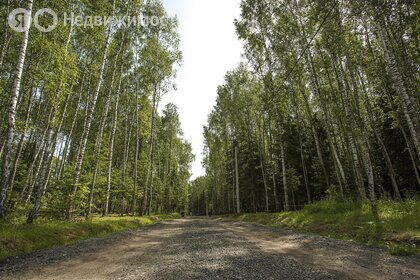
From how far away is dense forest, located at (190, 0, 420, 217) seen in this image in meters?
12.1

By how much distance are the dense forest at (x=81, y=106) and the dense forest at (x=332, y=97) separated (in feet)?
30.4

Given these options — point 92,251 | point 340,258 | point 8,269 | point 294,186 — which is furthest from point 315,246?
point 294,186

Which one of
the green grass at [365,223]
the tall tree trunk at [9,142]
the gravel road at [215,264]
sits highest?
the tall tree trunk at [9,142]

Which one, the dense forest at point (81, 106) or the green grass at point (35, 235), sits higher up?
the dense forest at point (81, 106)

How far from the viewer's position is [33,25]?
1295 centimetres

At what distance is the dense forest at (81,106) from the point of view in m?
11.4

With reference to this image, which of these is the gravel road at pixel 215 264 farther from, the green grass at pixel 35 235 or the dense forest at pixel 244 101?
the dense forest at pixel 244 101

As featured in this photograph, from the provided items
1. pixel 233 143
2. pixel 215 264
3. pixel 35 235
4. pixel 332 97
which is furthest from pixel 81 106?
pixel 215 264

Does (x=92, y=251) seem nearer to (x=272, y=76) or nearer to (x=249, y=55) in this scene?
(x=272, y=76)

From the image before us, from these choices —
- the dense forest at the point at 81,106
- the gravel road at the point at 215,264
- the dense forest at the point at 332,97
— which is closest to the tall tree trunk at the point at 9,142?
the dense forest at the point at 81,106

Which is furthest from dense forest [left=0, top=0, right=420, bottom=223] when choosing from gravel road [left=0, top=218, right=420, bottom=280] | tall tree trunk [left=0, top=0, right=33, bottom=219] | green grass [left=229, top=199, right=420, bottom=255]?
gravel road [left=0, top=218, right=420, bottom=280]

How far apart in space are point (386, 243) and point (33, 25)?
1794 centimetres

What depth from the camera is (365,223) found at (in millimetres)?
9617

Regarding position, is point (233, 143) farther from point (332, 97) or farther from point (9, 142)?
point (9, 142)
